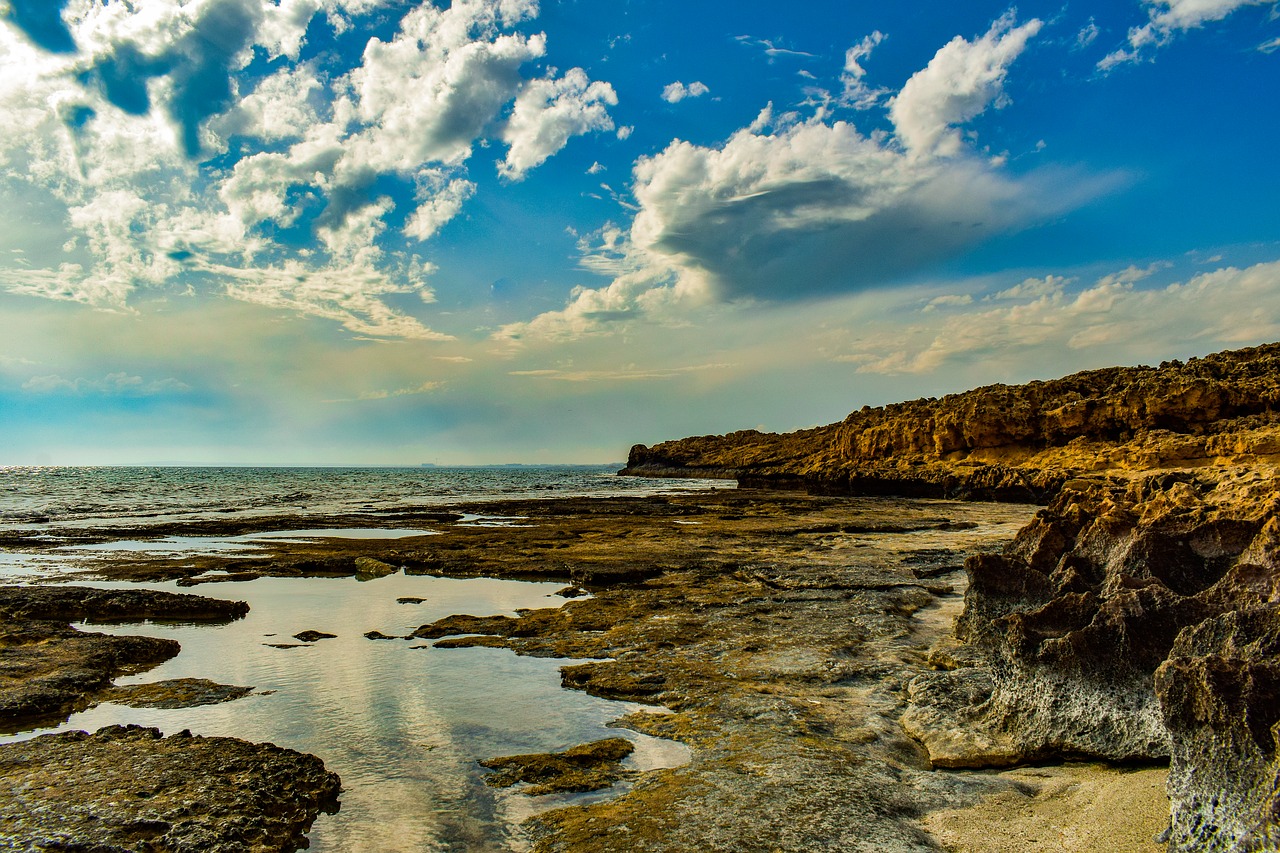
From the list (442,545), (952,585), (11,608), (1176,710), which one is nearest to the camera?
(1176,710)

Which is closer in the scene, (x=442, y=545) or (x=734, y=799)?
(x=734, y=799)

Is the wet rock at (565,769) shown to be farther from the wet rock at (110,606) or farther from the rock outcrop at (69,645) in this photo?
the wet rock at (110,606)

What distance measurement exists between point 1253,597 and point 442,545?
790 inches

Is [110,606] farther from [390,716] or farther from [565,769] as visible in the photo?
[565,769]

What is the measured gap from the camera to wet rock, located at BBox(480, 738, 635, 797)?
18.2 feet

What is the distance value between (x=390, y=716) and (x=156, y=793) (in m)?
2.40

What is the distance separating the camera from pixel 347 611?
12.8 meters

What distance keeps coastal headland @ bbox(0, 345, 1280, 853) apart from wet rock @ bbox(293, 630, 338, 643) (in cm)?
135

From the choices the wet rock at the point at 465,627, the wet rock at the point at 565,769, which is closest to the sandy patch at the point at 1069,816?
the wet rock at the point at 565,769

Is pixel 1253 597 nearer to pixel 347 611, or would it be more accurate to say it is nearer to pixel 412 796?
pixel 412 796

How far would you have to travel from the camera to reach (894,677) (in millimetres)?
7910

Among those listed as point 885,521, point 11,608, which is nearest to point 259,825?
point 11,608

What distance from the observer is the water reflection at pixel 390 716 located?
198 inches

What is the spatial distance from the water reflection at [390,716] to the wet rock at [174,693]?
180 mm
